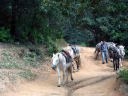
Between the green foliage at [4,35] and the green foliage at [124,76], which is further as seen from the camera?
the green foliage at [4,35]

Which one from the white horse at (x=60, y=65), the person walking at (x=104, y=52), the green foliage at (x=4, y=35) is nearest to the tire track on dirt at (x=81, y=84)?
the white horse at (x=60, y=65)

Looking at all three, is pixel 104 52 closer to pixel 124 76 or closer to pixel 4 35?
pixel 4 35

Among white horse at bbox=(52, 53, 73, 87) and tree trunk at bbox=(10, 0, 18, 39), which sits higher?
tree trunk at bbox=(10, 0, 18, 39)

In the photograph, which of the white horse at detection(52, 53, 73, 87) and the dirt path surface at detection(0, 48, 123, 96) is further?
the white horse at detection(52, 53, 73, 87)

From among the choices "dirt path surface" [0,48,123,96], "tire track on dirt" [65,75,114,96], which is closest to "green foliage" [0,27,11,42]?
"dirt path surface" [0,48,123,96]

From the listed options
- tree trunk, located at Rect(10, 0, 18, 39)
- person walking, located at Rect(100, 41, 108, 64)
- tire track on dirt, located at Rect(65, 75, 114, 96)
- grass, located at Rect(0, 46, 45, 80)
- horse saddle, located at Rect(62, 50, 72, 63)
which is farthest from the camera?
person walking, located at Rect(100, 41, 108, 64)

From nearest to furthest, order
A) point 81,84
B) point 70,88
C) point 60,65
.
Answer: point 70,88, point 81,84, point 60,65

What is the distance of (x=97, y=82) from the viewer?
2055cm

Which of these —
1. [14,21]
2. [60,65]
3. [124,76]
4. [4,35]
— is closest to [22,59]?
[4,35]

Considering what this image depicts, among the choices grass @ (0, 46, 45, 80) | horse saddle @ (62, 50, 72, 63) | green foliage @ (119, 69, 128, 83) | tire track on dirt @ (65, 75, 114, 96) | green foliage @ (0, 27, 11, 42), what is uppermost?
green foliage @ (0, 27, 11, 42)

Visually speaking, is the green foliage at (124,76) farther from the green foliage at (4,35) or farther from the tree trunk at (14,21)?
the tree trunk at (14,21)

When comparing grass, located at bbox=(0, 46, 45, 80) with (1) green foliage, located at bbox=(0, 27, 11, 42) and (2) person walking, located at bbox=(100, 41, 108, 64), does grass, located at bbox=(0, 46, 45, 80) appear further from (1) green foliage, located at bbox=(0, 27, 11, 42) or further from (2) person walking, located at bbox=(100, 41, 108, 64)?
(2) person walking, located at bbox=(100, 41, 108, 64)

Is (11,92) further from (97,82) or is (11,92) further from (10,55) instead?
(10,55)

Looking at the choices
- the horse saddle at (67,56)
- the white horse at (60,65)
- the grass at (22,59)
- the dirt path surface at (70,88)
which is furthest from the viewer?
the grass at (22,59)
